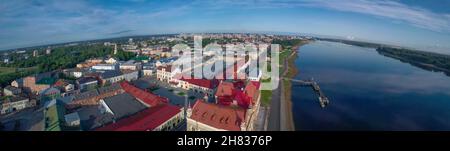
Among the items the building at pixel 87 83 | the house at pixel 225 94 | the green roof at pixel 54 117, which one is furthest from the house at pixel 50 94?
the house at pixel 225 94

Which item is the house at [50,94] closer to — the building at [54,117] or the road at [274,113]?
the building at [54,117]

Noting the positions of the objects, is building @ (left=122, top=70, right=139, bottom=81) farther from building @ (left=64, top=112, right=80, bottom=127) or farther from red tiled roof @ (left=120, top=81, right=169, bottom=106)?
building @ (left=64, top=112, right=80, bottom=127)

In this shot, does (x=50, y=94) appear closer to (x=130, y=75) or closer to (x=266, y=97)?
(x=130, y=75)

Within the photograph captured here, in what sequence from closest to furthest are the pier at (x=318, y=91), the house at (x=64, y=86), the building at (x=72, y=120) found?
the building at (x=72, y=120) < the pier at (x=318, y=91) < the house at (x=64, y=86)

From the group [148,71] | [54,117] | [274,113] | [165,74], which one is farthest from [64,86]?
[274,113]

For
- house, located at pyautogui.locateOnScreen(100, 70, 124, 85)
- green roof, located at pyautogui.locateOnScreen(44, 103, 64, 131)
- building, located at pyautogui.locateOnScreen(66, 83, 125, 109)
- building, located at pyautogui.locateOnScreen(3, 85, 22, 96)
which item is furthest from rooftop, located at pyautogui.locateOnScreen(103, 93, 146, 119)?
building, located at pyautogui.locateOnScreen(3, 85, 22, 96)

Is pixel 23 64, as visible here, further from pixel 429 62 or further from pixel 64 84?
pixel 429 62

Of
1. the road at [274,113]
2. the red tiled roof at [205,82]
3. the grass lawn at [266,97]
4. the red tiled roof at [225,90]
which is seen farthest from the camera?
the red tiled roof at [205,82]

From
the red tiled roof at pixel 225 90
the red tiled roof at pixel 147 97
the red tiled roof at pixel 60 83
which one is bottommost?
the red tiled roof at pixel 147 97
